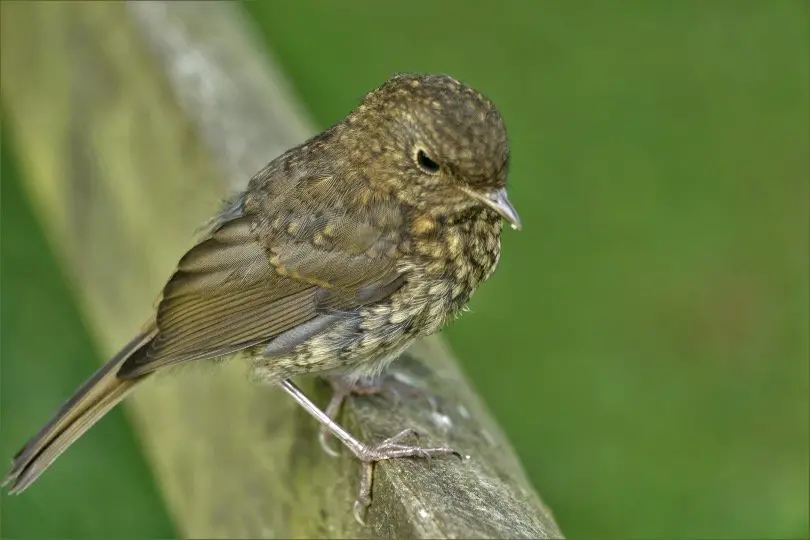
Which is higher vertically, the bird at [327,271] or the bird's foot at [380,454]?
the bird at [327,271]

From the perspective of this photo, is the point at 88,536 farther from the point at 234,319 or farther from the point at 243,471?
the point at 234,319

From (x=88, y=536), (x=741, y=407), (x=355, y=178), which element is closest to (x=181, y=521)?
(x=88, y=536)

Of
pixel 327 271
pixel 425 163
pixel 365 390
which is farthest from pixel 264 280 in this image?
pixel 425 163

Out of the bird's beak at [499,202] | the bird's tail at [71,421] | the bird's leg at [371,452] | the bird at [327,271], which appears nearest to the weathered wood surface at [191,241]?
the bird's leg at [371,452]

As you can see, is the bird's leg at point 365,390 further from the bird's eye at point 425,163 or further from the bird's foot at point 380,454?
the bird's eye at point 425,163

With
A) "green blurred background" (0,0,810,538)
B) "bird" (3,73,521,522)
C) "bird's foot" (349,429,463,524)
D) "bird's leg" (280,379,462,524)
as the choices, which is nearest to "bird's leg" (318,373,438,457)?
"bird" (3,73,521,522)

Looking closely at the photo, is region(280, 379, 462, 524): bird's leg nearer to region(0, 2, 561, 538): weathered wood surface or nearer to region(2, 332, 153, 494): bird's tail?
region(0, 2, 561, 538): weathered wood surface
